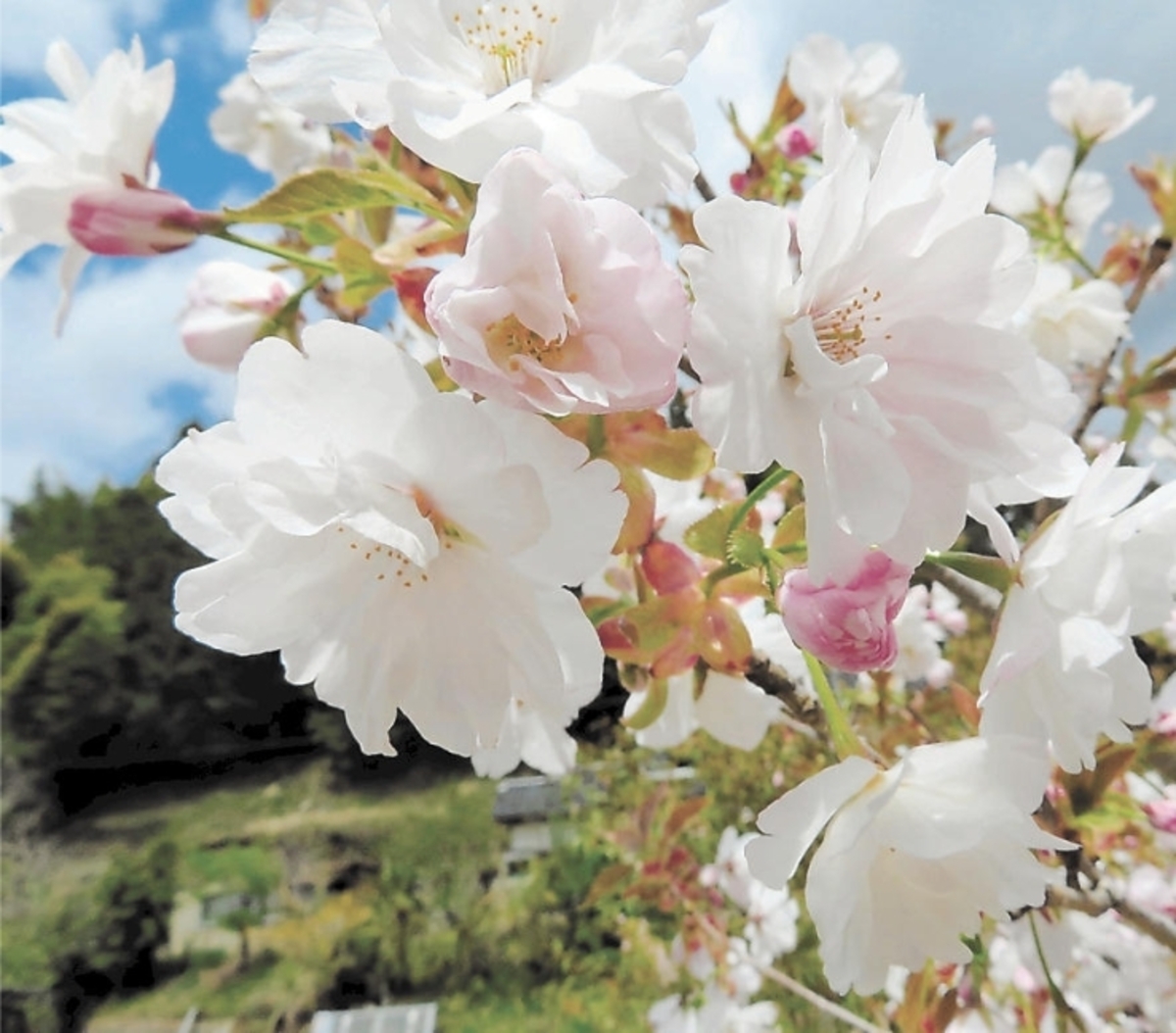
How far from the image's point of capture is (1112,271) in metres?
1.00

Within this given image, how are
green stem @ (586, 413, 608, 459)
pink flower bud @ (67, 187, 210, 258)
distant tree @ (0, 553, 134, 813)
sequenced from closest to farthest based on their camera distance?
green stem @ (586, 413, 608, 459) < pink flower bud @ (67, 187, 210, 258) < distant tree @ (0, 553, 134, 813)

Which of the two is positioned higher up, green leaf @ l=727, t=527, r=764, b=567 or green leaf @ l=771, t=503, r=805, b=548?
green leaf @ l=771, t=503, r=805, b=548

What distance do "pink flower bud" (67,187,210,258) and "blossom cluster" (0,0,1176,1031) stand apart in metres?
0.07

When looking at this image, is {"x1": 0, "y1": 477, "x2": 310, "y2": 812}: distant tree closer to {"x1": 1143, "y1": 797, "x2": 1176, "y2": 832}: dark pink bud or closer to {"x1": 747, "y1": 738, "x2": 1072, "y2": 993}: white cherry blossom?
{"x1": 1143, "y1": 797, "x2": 1176, "y2": 832}: dark pink bud

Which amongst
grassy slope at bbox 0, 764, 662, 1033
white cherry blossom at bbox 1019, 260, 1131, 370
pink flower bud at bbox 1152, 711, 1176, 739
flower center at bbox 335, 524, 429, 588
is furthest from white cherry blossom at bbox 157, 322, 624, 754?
grassy slope at bbox 0, 764, 662, 1033

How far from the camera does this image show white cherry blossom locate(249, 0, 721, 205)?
0.98 ft

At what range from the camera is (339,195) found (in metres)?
0.39

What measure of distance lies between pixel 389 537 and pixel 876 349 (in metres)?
0.17

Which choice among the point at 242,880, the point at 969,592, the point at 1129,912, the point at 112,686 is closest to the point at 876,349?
the point at 969,592

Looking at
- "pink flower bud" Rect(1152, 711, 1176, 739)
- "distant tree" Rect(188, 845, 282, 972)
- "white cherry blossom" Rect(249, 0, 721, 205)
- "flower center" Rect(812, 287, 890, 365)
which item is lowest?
"distant tree" Rect(188, 845, 282, 972)

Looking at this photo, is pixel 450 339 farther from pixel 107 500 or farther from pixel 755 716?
pixel 107 500

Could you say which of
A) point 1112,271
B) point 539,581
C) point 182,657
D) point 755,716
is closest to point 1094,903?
point 755,716

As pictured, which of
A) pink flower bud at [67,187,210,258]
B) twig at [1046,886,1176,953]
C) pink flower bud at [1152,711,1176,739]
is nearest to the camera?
pink flower bud at [67,187,210,258]

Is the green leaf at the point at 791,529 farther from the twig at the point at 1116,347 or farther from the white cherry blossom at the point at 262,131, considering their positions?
the white cherry blossom at the point at 262,131
